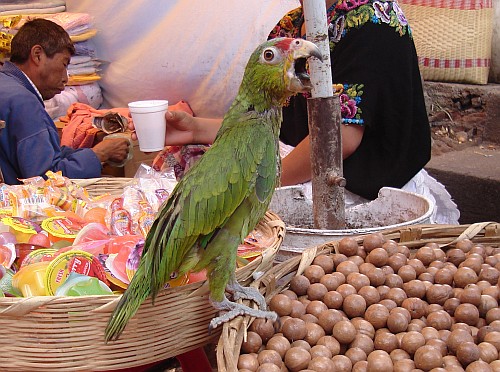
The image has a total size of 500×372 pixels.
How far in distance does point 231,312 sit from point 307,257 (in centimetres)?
34

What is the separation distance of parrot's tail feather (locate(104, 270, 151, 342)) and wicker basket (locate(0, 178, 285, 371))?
39mm

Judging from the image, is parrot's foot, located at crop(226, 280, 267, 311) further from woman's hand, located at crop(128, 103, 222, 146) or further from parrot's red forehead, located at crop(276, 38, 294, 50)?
woman's hand, located at crop(128, 103, 222, 146)

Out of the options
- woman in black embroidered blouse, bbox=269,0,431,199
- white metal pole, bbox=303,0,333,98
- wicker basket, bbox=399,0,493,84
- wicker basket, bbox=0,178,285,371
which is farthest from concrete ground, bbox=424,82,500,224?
wicker basket, bbox=0,178,285,371

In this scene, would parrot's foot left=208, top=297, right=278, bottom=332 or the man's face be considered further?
the man's face

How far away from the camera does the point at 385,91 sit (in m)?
2.05

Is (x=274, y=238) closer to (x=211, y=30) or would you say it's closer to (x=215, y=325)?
(x=215, y=325)

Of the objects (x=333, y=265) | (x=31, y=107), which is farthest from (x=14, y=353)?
(x=31, y=107)

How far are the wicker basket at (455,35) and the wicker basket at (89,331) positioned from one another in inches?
117

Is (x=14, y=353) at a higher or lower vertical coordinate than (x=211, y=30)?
lower

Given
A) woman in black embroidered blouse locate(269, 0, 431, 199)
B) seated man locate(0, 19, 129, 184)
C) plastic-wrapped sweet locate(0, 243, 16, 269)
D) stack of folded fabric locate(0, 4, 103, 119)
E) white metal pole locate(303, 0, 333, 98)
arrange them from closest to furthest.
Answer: plastic-wrapped sweet locate(0, 243, 16, 269)
white metal pole locate(303, 0, 333, 98)
woman in black embroidered blouse locate(269, 0, 431, 199)
seated man locate(0, 19, 129, 184)
stack of folded fabric locate(0, 4, 103, 119)

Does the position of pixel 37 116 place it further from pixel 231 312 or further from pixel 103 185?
pixel 231 312

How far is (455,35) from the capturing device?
3.72 metres

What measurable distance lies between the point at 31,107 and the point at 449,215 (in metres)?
1.79

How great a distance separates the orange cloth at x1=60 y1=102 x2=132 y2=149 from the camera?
130 inches
